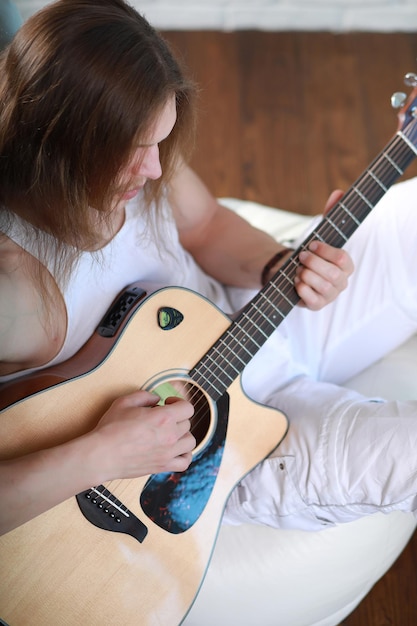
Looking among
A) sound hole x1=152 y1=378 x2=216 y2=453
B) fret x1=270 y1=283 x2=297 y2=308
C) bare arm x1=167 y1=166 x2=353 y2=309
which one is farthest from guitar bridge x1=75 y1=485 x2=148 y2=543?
bare arm x1=167 y1=166 x2=353 y2=309

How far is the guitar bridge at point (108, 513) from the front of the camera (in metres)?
0.94

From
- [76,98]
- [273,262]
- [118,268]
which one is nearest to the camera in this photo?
[76,98]

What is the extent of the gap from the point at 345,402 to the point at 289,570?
30 cm

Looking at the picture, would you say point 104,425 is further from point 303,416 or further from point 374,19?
point 374,19

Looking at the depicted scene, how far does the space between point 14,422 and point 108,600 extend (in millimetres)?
269

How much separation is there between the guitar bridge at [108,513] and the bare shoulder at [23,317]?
0.66ft

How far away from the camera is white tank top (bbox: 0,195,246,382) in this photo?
1.00m

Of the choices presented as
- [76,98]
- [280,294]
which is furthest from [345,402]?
[76,98]

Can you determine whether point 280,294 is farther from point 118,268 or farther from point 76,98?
point 76,98

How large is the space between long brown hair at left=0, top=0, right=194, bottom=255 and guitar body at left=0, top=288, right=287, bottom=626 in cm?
23

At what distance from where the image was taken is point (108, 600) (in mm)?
937

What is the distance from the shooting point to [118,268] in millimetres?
1053

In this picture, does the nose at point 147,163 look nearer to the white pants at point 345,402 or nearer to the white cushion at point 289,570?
the white pants at point 345,402

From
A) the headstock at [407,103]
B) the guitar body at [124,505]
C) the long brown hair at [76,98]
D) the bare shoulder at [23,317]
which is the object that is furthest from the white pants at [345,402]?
the long brown hair at [76,98]
